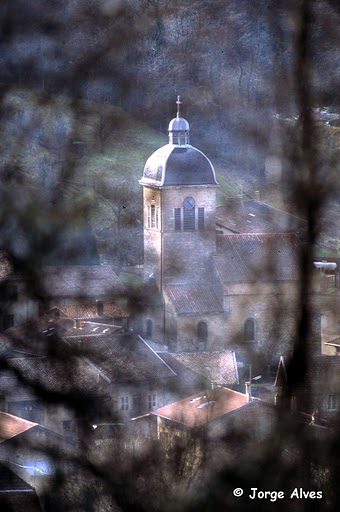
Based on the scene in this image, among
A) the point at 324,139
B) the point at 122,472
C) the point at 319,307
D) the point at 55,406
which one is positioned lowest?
the point at 122,472

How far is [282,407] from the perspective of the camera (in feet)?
5.17

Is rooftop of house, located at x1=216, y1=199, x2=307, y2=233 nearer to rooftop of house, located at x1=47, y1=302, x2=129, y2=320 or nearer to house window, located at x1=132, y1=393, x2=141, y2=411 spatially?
rooftop of house, located at x1=47, y1=302, x2=129, y2=320

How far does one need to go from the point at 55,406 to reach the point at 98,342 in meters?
0.24

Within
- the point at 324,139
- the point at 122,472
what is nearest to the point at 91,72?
the point at 324,139

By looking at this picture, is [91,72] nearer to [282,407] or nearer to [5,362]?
[5,362]

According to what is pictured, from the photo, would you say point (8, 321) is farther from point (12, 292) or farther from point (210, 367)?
point (210, 367)

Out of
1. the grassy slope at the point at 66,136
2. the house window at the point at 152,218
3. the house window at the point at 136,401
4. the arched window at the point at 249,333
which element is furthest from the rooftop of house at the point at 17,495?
the house window at the point at 152,218

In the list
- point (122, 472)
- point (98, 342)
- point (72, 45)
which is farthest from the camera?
point (98, 342)

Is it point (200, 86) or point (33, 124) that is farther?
point (200, 86)

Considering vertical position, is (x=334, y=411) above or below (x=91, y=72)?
below

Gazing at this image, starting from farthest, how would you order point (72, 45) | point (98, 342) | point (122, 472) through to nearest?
point (98, 342) < point (72, 45) < point (122, 472)

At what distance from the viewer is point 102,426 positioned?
5.22ft

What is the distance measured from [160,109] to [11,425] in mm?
849

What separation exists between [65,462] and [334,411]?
46cm
